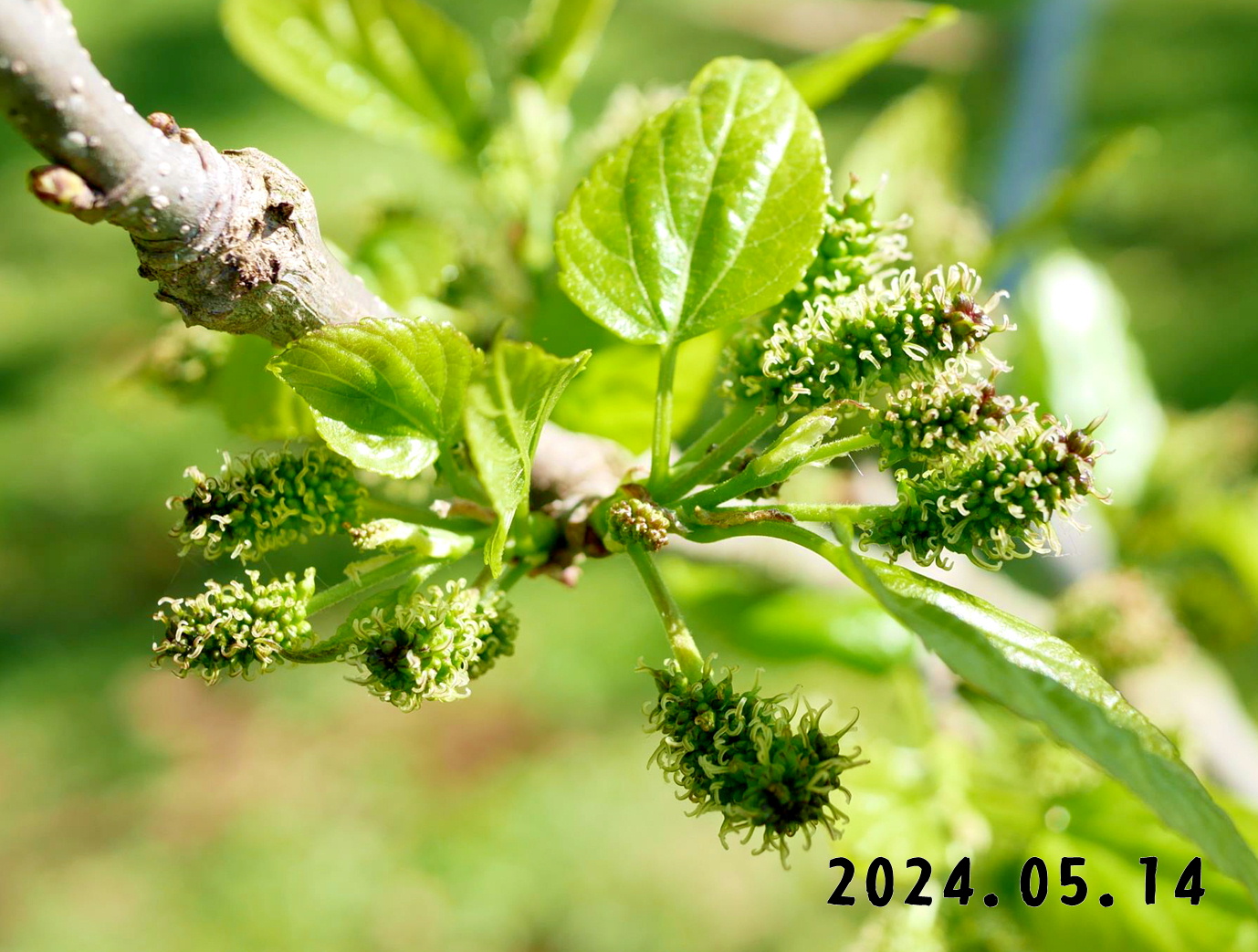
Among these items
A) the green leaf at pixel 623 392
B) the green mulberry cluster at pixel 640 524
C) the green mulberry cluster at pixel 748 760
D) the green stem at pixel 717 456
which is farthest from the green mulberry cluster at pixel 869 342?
the green leaf at pixel 623 392

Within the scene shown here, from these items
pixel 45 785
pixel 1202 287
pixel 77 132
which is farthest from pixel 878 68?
pixel 77 132

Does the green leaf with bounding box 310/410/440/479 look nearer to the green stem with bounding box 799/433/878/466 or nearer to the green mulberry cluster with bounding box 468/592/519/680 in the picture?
the green mulberry cluster with bounding box 468/592/519/680

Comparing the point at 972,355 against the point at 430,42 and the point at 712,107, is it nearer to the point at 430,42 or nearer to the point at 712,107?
the point at 712,107

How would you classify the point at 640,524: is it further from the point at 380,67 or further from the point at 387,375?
the point at 380,67

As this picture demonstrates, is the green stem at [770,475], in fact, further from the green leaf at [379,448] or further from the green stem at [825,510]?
the green leaf at [379,448]

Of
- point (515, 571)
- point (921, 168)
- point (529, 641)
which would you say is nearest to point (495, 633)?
point (515, 571)
